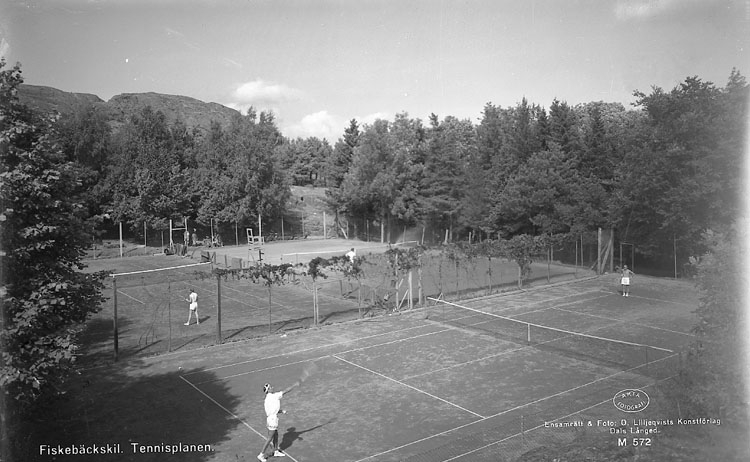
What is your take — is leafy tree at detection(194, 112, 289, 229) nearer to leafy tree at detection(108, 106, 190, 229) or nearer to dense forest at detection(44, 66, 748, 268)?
dense forest at detection(44, 66, 748, 268)

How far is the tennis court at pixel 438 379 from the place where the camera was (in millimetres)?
13055

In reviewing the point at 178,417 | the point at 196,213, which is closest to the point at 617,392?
the point at 178,417

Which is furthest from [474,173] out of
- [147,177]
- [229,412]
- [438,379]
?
[229,412]

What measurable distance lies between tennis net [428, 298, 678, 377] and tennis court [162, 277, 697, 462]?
8cm

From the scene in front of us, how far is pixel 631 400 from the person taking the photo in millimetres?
14797

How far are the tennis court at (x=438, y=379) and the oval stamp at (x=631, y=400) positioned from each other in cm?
30

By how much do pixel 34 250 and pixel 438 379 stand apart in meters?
11.5

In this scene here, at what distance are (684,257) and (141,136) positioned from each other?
54.2m

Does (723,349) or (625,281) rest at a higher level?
(723,349)

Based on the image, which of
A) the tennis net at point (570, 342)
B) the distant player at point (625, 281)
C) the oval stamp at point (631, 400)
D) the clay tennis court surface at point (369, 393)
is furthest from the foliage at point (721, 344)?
the distant player at point (625, 281)

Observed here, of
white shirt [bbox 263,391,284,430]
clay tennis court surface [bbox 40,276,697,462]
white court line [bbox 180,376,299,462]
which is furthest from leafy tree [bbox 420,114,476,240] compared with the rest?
white shirt [bbox 263,391,284,430]

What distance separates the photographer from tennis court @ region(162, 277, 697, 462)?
42.8 feet

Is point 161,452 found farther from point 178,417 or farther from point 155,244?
point 155,244

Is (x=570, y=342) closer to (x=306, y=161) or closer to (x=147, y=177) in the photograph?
(x=147, y=177)
